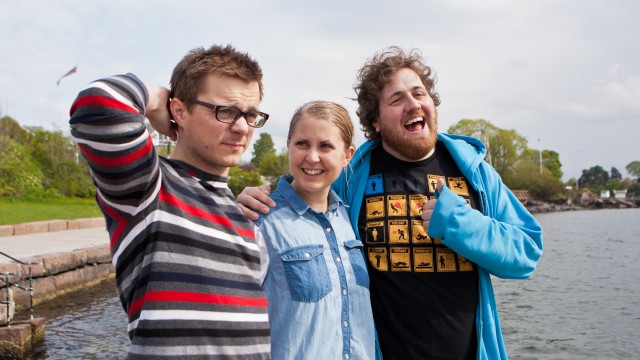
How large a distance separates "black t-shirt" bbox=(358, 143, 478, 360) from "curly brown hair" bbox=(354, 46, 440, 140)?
36 centimetres

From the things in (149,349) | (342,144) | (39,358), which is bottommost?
(39,358)

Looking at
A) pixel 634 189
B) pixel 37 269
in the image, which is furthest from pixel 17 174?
pixel 634 189

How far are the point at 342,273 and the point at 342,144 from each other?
641 millimetres

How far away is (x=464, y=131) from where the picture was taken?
6562cm

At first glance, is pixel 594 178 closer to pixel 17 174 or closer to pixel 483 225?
pixel 17 174

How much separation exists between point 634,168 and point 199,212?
531ft

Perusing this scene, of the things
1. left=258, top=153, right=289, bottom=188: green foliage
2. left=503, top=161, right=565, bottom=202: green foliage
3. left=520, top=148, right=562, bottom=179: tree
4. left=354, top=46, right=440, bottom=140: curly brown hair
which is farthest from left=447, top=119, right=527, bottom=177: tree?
left=354, top=46, right=440, bottom=140: curly brown hair

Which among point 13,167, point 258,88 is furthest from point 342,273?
point 13,167

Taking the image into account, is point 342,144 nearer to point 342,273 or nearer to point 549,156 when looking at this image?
point 342,273

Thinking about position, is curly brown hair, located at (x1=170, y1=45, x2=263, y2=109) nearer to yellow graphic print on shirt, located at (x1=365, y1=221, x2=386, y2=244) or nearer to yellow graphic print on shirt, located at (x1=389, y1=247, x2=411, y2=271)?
yellow graphic print on shirt, located at (x1=365, y1=221, x2=386, y2=244)

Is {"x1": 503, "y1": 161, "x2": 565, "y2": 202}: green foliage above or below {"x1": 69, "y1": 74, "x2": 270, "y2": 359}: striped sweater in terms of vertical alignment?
above

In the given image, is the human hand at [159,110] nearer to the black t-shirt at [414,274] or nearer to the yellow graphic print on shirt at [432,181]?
the black t-shirt at [414,274]

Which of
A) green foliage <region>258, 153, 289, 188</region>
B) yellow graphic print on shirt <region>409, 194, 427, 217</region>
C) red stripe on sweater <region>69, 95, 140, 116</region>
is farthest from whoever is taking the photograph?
green foliage <region>258, 153, 289, 188</region>

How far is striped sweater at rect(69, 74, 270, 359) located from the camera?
158cm
